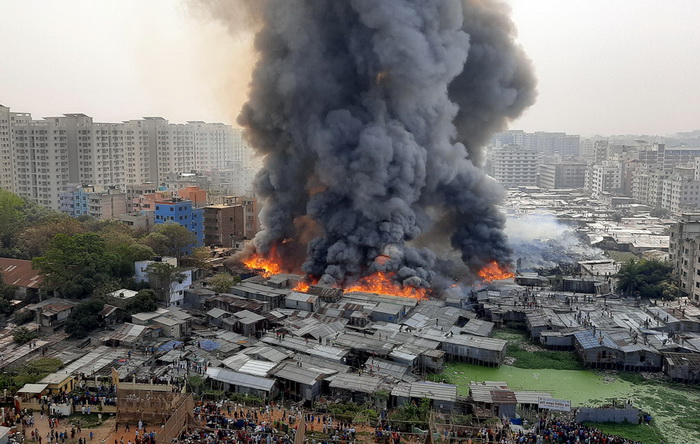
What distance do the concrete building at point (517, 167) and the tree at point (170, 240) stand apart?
76331 mm

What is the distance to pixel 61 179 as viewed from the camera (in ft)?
205

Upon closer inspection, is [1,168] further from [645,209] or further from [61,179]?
[645,209]

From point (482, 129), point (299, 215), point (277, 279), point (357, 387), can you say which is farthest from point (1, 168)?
point (357, 387)

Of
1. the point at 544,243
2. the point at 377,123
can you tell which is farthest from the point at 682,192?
the point at 377,123

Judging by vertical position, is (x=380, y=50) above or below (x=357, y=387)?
above

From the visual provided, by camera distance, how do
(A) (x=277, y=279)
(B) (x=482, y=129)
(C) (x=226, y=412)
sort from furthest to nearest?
(B) (x=482, y=129), (A) (x=277, y=279), (C) (x=226, y=412)

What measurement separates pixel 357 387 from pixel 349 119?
1913 centimetres

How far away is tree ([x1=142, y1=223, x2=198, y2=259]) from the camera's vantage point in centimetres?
3828

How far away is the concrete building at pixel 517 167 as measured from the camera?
356 feet

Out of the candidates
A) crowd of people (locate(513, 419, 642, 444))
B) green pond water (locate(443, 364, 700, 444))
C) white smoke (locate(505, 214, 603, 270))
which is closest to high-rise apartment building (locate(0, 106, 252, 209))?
white smoke (locate(505, 214, 603, 270))

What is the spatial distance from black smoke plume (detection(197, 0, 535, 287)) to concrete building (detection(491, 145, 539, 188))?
220 feet

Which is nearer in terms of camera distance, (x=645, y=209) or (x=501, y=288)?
(x=501, y=288)

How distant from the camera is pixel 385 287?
3459 cm

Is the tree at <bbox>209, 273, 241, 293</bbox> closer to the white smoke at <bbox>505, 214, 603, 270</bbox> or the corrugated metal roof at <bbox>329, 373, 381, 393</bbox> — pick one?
the corrugated metal roof at <bbox>329, 373, 381, 393</bbox>
